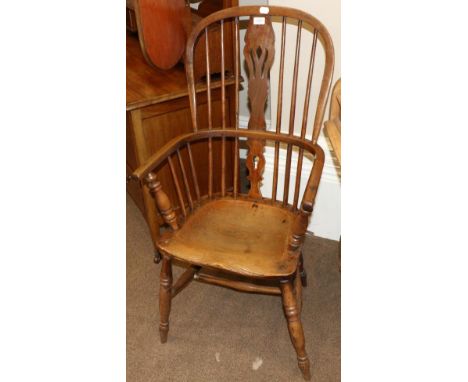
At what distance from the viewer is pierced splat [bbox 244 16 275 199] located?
5.85 feet

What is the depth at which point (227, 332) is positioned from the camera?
77.4 inches

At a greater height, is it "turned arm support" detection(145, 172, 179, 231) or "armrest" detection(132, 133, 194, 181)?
"armrest" detection(132, 133, 194, 181)

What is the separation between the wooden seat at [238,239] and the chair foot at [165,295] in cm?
14

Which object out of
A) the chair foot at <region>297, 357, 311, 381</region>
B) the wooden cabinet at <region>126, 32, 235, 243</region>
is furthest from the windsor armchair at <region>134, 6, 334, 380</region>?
the wooden cabinet at <region>126, 32, 235, 243</region>

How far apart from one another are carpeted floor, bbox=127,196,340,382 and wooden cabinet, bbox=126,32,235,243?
354 mm

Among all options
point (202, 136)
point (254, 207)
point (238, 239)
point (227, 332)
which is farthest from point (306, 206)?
point (227, 332)

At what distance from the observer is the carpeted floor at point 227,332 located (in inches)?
70.7

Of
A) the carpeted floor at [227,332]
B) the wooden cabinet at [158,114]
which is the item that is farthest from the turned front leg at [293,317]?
the wooden cabinet at [158,114]

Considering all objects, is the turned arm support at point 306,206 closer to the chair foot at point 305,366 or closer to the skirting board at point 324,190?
the chair foot at point 305,366

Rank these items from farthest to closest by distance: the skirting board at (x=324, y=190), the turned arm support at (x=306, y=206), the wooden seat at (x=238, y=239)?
the skirting board at (x=324, y=190) → the wooden seat at (x=238, y=239) → the turned arm support at (x=306, y=206)

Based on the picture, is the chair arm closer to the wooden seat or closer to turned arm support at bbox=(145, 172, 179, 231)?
turned arm support at bbox=(145, 172, 179, 231)

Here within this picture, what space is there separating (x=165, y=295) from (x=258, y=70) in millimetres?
926

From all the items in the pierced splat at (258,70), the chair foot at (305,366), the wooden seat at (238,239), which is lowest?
the chair foot at (305,366)

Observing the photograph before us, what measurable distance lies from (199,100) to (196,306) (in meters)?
0.92
